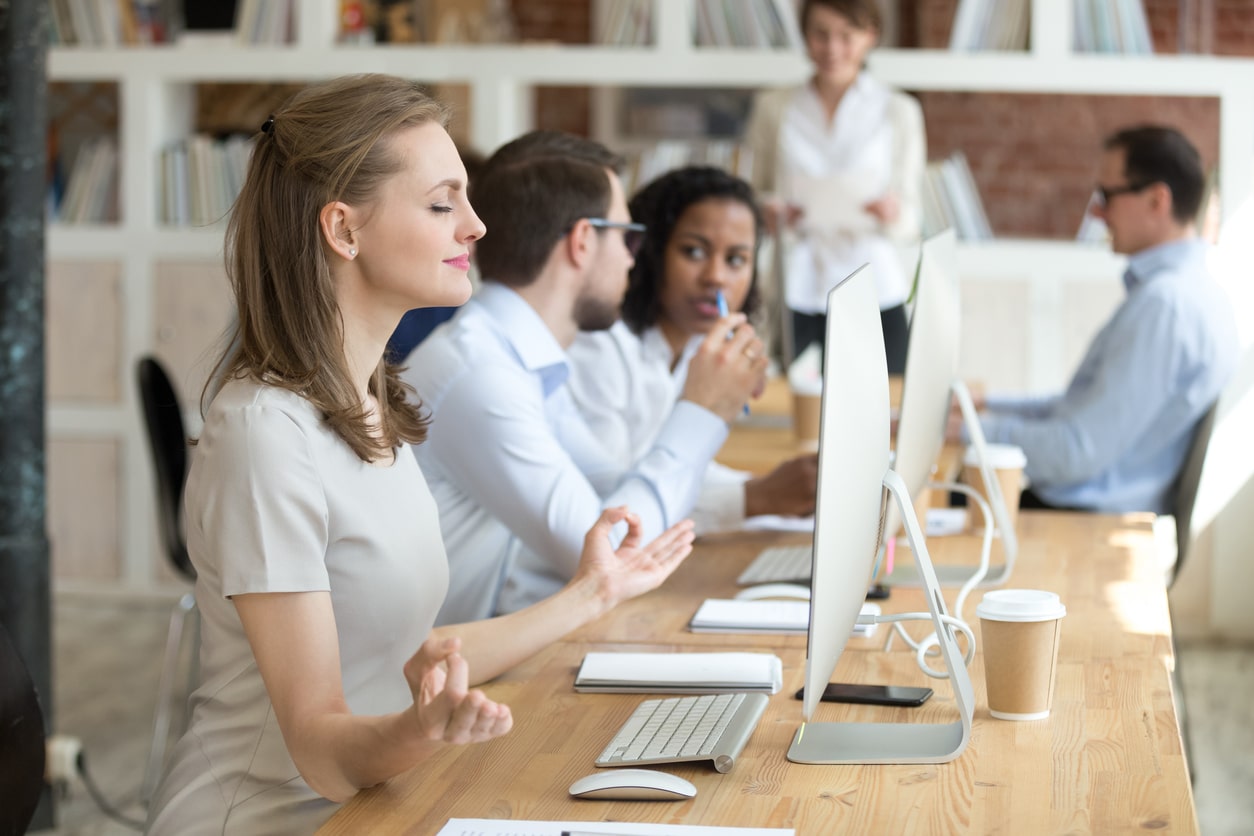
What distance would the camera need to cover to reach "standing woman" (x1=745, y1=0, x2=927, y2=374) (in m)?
3.86

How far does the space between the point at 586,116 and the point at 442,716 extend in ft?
17.5

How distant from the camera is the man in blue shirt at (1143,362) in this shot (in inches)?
114

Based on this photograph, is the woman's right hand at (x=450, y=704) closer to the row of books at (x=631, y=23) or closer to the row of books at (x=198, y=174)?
the row of books at (x=631, y=23)

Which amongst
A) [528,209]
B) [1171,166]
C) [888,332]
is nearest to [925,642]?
[528,209]

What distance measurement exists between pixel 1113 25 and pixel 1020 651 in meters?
3.12

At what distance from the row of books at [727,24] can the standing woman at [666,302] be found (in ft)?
4.65

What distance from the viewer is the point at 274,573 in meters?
1.18

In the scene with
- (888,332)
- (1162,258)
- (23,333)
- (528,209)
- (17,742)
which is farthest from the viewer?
(888,332)

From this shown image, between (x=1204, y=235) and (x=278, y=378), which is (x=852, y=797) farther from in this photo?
(x=1204, y=235)

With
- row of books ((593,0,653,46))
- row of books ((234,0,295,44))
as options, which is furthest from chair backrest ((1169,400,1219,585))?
row of books ((234,0,295,44))

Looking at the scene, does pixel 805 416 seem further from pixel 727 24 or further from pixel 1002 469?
pixel 727 24

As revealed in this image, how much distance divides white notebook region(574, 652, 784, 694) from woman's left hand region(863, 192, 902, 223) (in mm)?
2489

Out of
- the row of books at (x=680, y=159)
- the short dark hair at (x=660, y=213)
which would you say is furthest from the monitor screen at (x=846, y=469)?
the row of books at (x=680, y=159)

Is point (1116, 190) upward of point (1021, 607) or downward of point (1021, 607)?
upward
